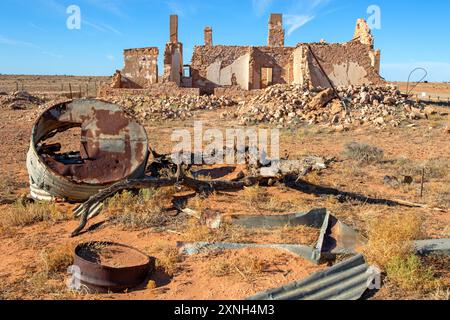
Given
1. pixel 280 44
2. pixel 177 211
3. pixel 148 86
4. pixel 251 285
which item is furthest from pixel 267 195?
pixel 280 44

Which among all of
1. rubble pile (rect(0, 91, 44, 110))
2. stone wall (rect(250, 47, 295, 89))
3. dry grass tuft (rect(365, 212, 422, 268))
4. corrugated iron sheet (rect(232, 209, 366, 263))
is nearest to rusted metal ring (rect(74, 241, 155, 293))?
corrugated iron sheet (rect(232, 209, 366, 263))

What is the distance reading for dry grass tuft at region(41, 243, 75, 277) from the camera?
4.46 metres

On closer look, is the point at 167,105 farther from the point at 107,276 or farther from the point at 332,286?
the point at 332,286

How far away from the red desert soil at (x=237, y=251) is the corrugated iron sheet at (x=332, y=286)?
340mm

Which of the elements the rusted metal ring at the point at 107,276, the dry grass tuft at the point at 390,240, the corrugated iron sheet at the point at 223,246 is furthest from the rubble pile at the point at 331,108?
the rusted metal ring at the point at 107,276

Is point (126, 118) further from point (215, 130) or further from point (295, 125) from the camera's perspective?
point (295, 125)

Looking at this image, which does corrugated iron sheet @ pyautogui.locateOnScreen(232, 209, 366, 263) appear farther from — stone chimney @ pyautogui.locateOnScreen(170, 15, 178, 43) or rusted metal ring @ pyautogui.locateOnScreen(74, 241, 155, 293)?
stone chimney @ pyautogui.locateOnScreen(170, 15, 178, 43)

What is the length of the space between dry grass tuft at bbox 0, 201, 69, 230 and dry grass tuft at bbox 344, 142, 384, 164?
22.1ft

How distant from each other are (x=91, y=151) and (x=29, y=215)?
1454mm

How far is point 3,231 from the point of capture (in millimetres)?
5688

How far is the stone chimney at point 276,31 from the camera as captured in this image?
2411 centimetres

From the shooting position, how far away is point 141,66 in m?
23.4

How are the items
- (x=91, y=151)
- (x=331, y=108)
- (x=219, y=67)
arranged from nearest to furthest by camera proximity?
(x=91, y=151), (x=331, y=108), (x=219, y=67)

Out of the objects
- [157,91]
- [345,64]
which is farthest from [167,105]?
[345,64]
